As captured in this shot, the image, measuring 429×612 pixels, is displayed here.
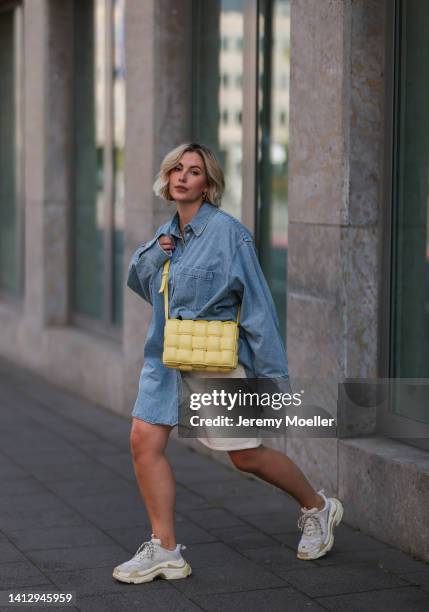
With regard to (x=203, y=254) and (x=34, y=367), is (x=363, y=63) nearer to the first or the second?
(x=203, y=254)

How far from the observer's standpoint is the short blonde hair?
17.8 feet

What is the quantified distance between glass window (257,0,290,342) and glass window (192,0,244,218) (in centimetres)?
27

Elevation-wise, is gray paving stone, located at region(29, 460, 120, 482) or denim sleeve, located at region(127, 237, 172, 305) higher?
denim sleeve, located at region(127, 237, 172, 305)

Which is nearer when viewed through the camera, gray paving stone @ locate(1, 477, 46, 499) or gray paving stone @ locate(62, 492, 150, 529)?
gray paving stone @ locate(62, 492, 150, 529)

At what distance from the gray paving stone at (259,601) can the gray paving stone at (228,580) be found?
60 millimetres

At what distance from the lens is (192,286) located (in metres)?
5.34

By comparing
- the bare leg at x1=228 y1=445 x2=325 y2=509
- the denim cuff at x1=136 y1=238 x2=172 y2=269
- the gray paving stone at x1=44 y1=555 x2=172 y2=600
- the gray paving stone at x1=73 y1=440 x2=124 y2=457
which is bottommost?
the gray paving stone at x1=44 y1=555 x2=172 y2=600

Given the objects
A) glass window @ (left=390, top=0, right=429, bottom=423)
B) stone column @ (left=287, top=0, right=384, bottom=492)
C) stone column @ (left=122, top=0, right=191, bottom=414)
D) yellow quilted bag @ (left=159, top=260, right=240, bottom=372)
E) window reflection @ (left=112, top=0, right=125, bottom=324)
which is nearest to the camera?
yellow quilted bag @ (left=159, top=260, right=240, bottom=372)

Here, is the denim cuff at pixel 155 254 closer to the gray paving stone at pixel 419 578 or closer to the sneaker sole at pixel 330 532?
the sneaker sole at pixel 330 532

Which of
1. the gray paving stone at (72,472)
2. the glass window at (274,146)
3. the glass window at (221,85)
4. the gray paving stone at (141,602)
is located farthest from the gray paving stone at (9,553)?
the glass window at (221,85)

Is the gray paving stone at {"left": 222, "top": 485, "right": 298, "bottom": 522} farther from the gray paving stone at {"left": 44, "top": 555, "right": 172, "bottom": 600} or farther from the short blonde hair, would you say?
the short blonde hair

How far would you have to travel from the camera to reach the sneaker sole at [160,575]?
545cm

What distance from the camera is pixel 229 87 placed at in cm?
830

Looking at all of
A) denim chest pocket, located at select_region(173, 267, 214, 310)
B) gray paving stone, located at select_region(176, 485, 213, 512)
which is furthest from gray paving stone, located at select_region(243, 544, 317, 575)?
denim chest pocket, located at select_region(173, 267, 214, 310)
